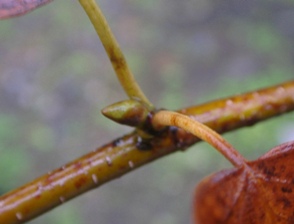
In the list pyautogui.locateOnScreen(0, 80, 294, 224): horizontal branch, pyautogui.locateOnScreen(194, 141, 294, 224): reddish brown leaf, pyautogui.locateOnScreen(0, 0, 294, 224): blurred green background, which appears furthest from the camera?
pyautogui.locateOnScreen(0, 0, 294, 224): blurred green background

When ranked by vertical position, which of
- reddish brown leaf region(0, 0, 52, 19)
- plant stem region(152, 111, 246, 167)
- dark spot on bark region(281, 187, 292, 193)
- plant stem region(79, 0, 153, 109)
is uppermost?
reddish brown leaf region(0, 0, 52, 19)

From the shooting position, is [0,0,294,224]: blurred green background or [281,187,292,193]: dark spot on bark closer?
[281,187,292,193]: dark spot on bark

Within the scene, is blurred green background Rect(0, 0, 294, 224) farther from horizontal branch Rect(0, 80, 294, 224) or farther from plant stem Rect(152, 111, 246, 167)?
plant stem Rect(152, 111, 246, 167)

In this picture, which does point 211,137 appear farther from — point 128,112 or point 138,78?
point 138,78

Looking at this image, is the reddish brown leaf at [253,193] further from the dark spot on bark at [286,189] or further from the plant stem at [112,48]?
the plant stem at [112,48]

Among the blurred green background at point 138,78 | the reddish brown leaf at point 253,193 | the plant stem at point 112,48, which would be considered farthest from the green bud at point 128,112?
the blurred green background at point 138,78

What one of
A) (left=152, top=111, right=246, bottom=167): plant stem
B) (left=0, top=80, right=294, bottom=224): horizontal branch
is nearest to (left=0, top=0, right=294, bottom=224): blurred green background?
(left=0, top=80, right=294, bottom=224): horizontal branch

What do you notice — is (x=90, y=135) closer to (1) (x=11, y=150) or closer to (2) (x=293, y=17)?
(1) (x=11, y=150)

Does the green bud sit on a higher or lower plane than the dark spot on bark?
higher
